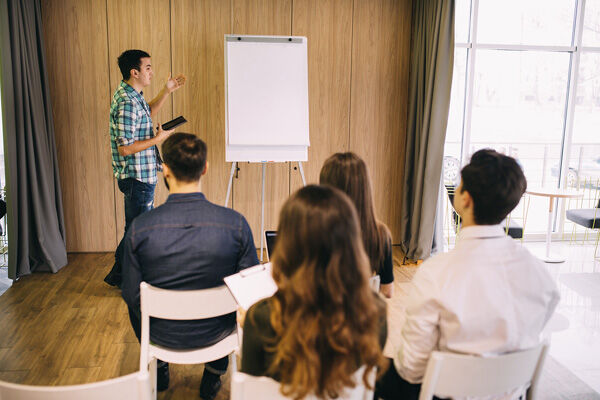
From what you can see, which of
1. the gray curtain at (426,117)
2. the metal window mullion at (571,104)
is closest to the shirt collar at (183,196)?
the gray curtain at (426,117)

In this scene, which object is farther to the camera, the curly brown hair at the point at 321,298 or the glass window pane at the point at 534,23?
the glass window pane at the point at 534,23

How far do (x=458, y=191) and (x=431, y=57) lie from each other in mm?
2897

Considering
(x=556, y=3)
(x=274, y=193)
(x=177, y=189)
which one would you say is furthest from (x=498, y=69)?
(x=177, y=189)

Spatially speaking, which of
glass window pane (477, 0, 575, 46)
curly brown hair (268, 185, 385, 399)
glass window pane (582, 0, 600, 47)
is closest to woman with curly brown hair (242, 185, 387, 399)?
curly brown hair (268, 185, 385, 399)

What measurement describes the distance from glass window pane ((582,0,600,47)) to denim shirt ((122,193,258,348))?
16.0 ft

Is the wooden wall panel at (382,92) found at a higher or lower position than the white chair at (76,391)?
higher

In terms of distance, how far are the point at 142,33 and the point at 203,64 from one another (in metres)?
0.59

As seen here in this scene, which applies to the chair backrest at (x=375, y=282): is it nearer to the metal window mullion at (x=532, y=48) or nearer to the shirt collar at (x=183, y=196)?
the shirt collar at (x=183, y=196)

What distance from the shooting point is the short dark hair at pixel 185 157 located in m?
1.80

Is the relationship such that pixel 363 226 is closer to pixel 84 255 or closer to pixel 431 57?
pixel 431 57

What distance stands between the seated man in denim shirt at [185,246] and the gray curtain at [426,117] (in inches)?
104

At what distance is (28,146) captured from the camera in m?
3.51

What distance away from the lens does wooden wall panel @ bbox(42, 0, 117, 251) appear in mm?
3906

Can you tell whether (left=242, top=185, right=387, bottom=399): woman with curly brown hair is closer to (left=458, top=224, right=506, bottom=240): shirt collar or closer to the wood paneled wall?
(left=458, top=224, right=506, bottom=240): shirt collar
